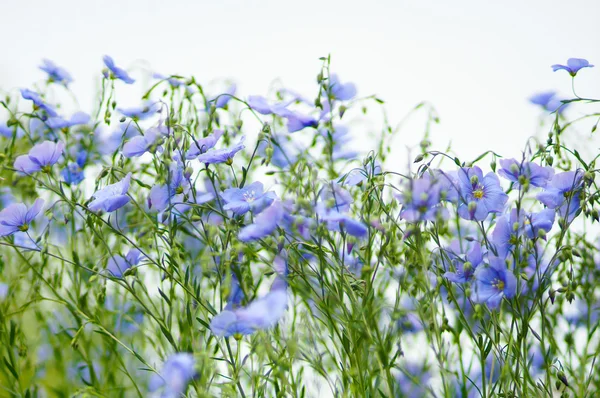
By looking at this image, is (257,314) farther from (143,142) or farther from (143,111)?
(143,111)

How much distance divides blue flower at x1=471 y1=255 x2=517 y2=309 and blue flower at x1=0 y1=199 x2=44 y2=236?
98cm

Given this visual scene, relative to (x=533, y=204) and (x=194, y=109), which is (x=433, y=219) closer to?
(x=533, y=204)

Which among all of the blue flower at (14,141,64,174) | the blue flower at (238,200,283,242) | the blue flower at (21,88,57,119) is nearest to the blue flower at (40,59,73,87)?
the blue flower at (21,88,57,119)

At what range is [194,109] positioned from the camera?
85.1 inches

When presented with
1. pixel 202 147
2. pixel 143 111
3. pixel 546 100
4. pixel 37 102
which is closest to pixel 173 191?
pixel 202 147

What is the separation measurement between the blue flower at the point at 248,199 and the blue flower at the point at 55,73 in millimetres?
1214

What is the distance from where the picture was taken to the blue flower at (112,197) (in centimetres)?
153

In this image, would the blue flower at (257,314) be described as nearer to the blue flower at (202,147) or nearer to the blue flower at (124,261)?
the blue flower at (202,147)

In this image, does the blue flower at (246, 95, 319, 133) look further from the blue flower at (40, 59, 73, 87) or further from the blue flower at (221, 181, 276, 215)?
the blue flower at (40, 59, 73, 87)

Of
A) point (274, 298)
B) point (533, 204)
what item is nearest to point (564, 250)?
point (533, 204)

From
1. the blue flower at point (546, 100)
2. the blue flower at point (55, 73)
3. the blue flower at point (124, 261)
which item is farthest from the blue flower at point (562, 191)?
the blue flower at point (55, 73)

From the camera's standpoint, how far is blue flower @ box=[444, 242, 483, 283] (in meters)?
1.48

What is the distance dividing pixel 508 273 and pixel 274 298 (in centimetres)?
53

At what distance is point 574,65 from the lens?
1786 mm
